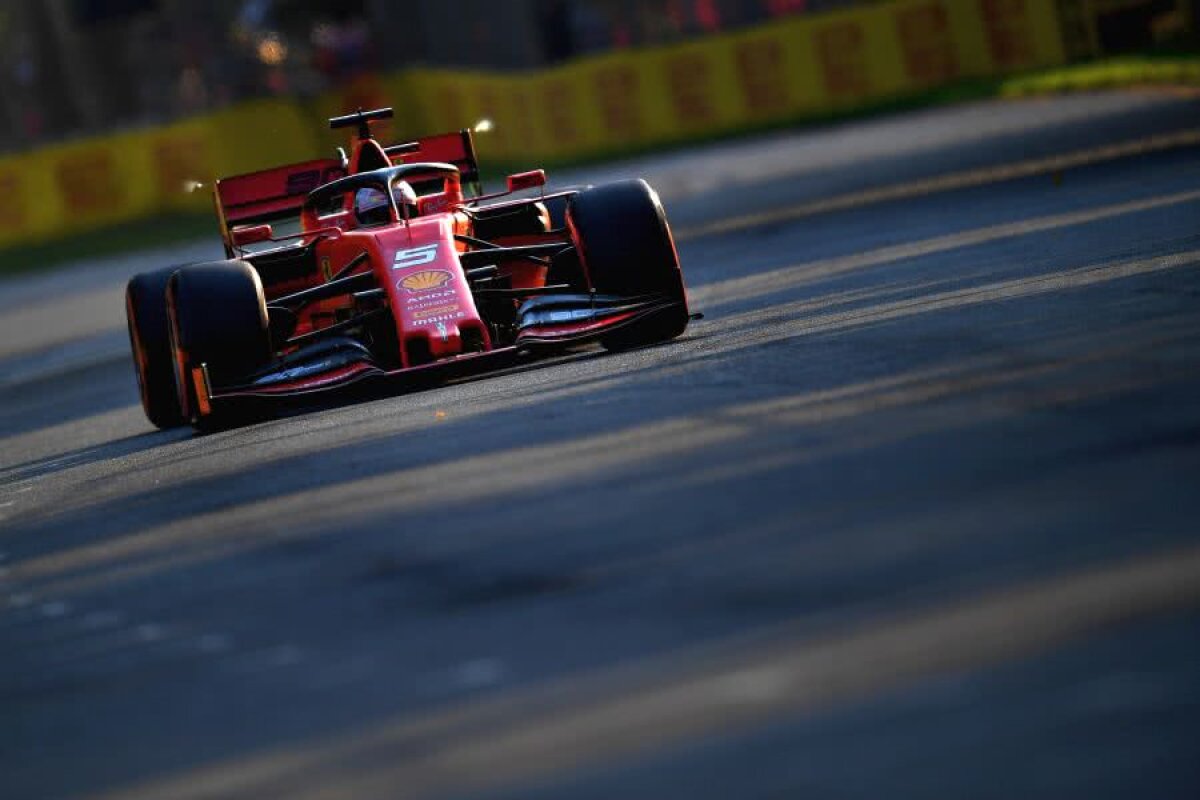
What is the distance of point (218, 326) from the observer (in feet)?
45.2

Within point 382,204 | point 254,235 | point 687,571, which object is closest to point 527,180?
point 382,204

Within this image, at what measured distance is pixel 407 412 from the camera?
43.1 feet

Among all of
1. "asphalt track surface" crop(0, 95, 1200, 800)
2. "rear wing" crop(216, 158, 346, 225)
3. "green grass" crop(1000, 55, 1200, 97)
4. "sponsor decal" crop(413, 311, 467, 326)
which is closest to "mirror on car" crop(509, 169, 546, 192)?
"asphalt track surface" crop(0, 95, 1200, 800)

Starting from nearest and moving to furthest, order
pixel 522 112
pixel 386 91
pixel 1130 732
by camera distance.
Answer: pixel 1130 732, pixel 522 112, pixel 386 91

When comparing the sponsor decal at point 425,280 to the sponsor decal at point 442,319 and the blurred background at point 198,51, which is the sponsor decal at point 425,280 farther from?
the blurred background at point 198,51

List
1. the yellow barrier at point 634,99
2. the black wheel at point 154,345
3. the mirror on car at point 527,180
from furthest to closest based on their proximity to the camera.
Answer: the yellow barrier at point 634,99 → the mirror on car at point 527,180 → the black wheel at point 154,345

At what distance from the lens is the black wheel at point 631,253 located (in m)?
14.1

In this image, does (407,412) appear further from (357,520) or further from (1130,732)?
(1130,732)

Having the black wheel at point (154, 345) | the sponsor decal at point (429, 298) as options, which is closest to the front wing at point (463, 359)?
the sponsor decal at point (429, 298)

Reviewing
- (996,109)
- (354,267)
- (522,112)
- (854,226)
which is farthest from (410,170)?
(522,112)

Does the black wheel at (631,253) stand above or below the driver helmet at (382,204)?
below

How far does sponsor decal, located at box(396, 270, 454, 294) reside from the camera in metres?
13.8

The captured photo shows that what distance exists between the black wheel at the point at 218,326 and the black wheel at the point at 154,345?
877 mm

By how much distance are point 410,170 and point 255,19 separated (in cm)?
4707
